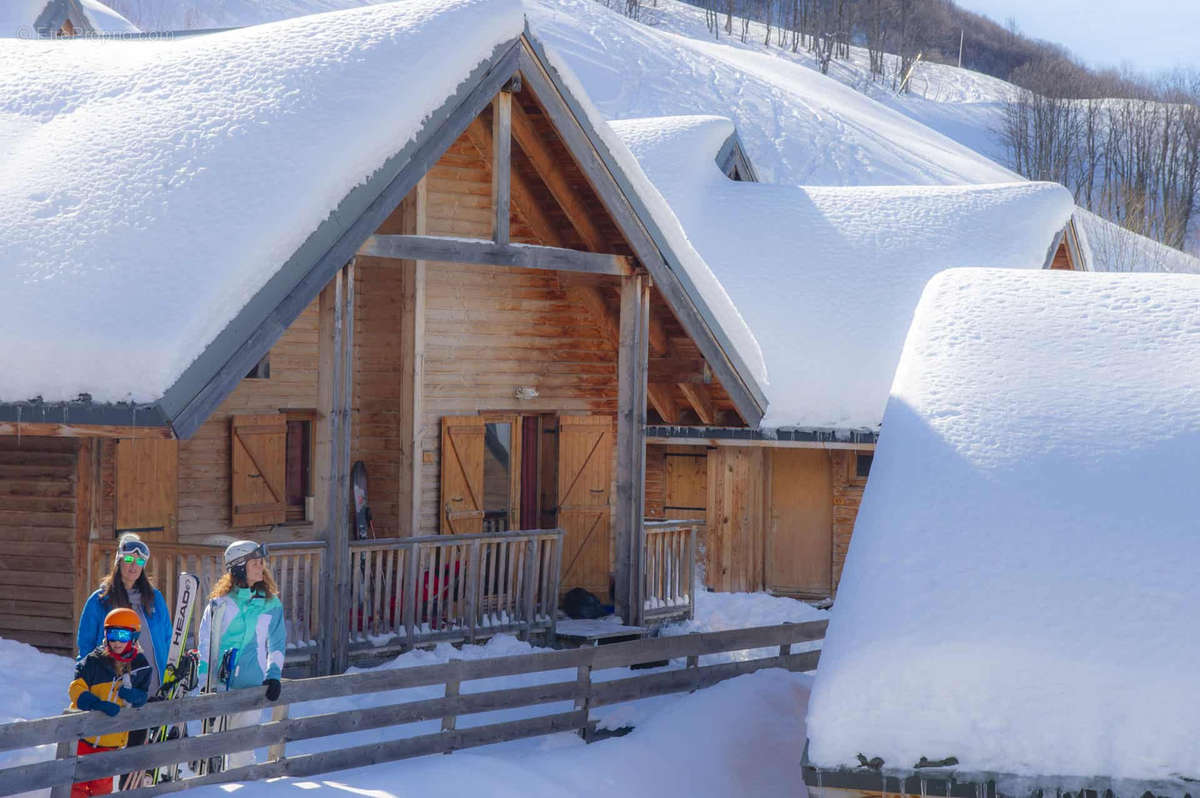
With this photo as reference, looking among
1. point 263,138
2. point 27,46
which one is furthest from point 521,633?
point 27,46

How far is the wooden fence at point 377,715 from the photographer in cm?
752

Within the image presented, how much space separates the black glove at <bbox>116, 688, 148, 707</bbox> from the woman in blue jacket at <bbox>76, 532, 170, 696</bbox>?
346 mm

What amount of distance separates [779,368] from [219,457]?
9756mm

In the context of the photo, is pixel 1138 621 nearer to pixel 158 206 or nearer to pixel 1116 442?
pixel 1116 442

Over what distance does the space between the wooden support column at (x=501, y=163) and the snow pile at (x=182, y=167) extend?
23.0 inches

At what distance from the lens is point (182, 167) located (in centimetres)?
1130

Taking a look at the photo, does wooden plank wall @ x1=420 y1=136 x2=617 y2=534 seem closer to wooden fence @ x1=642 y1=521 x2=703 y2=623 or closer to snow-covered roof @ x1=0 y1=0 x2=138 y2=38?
wooden fence @ x1=642 y1=521 x2=703 y2=623

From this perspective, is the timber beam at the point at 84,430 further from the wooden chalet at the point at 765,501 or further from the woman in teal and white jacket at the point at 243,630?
the wooden chalet at the point at 765,501

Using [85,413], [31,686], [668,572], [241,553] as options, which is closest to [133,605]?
[241,553]

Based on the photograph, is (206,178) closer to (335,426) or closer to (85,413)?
(335,426)

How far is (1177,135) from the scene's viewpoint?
65.9 metres

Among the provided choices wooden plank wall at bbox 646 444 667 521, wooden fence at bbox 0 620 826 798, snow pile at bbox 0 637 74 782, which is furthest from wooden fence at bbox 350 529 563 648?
wooden plank wall at bbox 646 444 667 521

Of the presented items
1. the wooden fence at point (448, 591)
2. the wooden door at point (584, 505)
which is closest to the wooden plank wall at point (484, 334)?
the wooden door at point (584, 505)

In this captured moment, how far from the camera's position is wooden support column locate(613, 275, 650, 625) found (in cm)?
1445
